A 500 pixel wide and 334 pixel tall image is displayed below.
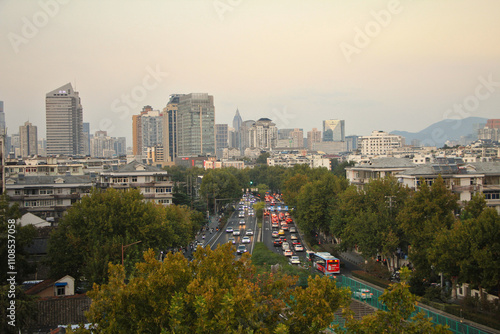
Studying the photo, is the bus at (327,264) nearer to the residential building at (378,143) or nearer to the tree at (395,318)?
the tree at (395,318)

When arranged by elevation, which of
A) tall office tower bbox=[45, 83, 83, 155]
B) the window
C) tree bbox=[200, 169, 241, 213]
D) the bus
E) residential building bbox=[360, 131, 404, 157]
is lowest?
the bus

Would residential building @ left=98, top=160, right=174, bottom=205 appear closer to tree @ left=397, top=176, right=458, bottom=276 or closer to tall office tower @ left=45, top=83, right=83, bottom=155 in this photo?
tree @ left=397, top=176, right=458, bottom=276

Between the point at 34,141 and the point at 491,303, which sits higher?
the point at 34,141

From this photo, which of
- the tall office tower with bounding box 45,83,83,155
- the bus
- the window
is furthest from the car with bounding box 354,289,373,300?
the tall office tower with bounding box 45,83,83,155

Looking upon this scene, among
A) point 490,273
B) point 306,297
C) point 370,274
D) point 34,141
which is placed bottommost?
point 370,274

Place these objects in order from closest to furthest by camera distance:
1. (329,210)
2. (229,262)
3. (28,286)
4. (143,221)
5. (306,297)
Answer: (306,297)
(229,262)
(28,286)
(143,221)
(329,210)

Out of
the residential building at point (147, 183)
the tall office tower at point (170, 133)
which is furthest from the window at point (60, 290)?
the tall office tower at point (170, 133)

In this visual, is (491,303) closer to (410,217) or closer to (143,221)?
(410,217)

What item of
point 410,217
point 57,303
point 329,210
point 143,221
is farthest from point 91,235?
point 329,210

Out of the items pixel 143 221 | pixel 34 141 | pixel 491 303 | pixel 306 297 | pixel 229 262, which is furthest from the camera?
pixel 34 141
